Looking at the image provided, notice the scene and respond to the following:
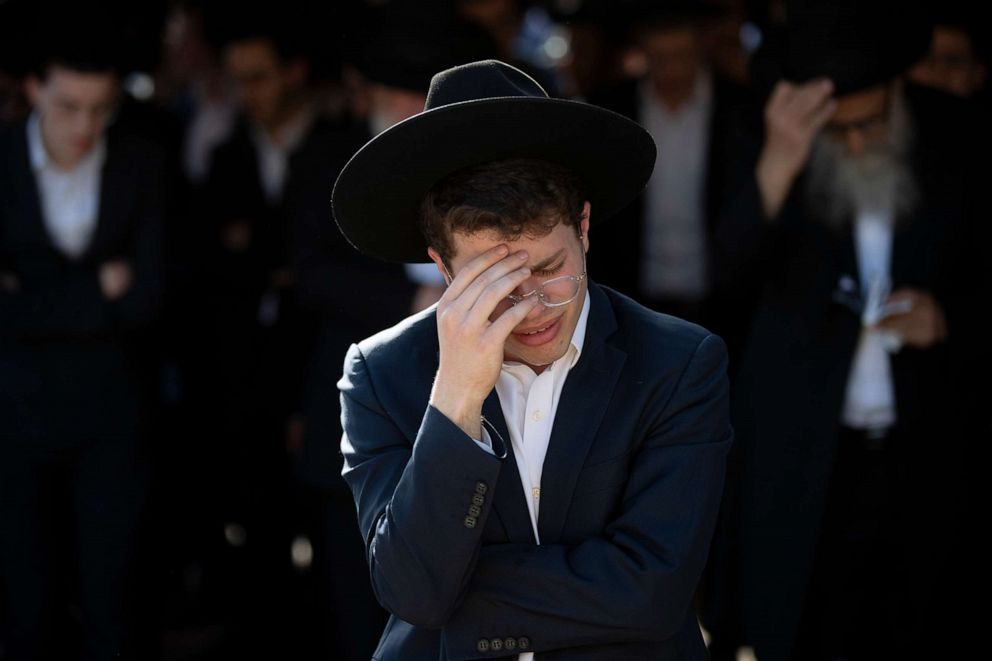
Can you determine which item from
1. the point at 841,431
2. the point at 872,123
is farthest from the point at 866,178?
the point at 841,431

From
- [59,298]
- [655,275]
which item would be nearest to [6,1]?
[59,298]

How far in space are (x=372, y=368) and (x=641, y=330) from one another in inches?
23.7

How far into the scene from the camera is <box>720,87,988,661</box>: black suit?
4.66m

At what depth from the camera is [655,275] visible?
5848 millimetres

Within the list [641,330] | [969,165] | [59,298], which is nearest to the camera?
[641,330]

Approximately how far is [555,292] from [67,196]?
3.05m

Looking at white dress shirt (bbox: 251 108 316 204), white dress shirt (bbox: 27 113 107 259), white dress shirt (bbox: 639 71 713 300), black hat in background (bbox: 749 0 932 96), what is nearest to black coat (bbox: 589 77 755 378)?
white dress shirt (bbox: 639 71 713 300)

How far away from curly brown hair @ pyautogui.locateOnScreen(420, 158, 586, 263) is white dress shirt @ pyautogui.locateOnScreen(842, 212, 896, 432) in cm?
205

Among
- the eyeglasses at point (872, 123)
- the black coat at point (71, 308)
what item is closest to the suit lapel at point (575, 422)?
the eyeglasses at point (872, 123)

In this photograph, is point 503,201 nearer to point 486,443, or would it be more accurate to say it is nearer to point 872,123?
point 486,443

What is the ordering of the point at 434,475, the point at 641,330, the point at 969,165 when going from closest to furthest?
the point at 434,475, the point at 641,330, the point at 969,165

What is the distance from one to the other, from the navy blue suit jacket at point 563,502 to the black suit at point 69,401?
239 centimetres

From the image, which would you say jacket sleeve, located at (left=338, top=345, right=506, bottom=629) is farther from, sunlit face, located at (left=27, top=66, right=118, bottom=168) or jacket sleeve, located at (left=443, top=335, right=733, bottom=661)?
sunlit face, located at (left=27, top=66, right=118, bottom=168)

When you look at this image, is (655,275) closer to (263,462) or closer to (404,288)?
(404,288)
